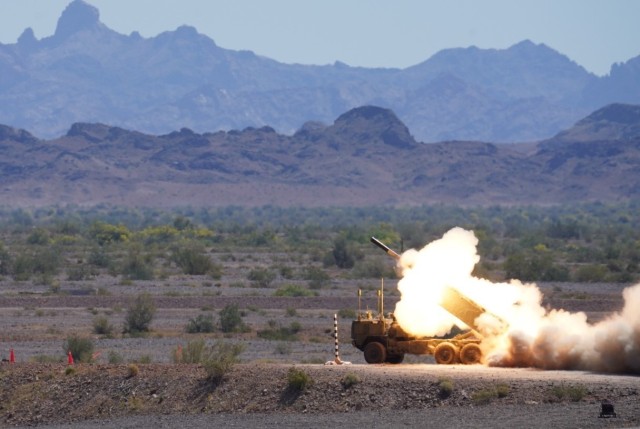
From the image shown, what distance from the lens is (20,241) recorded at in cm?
11012

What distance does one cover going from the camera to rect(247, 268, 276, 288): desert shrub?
6794 centimetres

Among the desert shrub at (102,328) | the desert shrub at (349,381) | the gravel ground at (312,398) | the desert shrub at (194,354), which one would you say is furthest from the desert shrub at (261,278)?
the desert shrub at (349,381)

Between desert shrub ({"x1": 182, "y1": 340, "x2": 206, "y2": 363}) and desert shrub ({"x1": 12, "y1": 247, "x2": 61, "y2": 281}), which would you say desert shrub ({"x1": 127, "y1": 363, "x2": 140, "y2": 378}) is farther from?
desert shrub ({"x1": 12, "y1": 247, "x2": 61, "y2": 281})

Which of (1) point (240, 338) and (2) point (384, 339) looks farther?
(1) point (240, 338)

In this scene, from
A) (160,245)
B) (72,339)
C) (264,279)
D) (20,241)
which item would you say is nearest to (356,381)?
(72,339)

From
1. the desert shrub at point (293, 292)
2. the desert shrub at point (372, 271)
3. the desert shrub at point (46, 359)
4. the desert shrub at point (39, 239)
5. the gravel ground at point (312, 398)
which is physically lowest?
the gravel ground at point (312, 398)

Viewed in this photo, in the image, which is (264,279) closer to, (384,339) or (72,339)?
(72,339)

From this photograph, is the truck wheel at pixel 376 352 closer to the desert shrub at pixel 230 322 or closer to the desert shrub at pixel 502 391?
the desert shrub at pixel 502 391

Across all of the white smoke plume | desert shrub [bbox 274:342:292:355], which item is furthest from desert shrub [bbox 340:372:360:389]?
desert shrub [bbox 274:342:292:355]

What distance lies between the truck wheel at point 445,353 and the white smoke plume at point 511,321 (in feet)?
2.28

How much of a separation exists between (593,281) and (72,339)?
38.5m

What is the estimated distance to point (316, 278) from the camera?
70438 millimetres

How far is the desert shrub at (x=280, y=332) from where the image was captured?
148ft

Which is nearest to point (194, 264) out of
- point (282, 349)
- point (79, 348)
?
point (282, 349)
